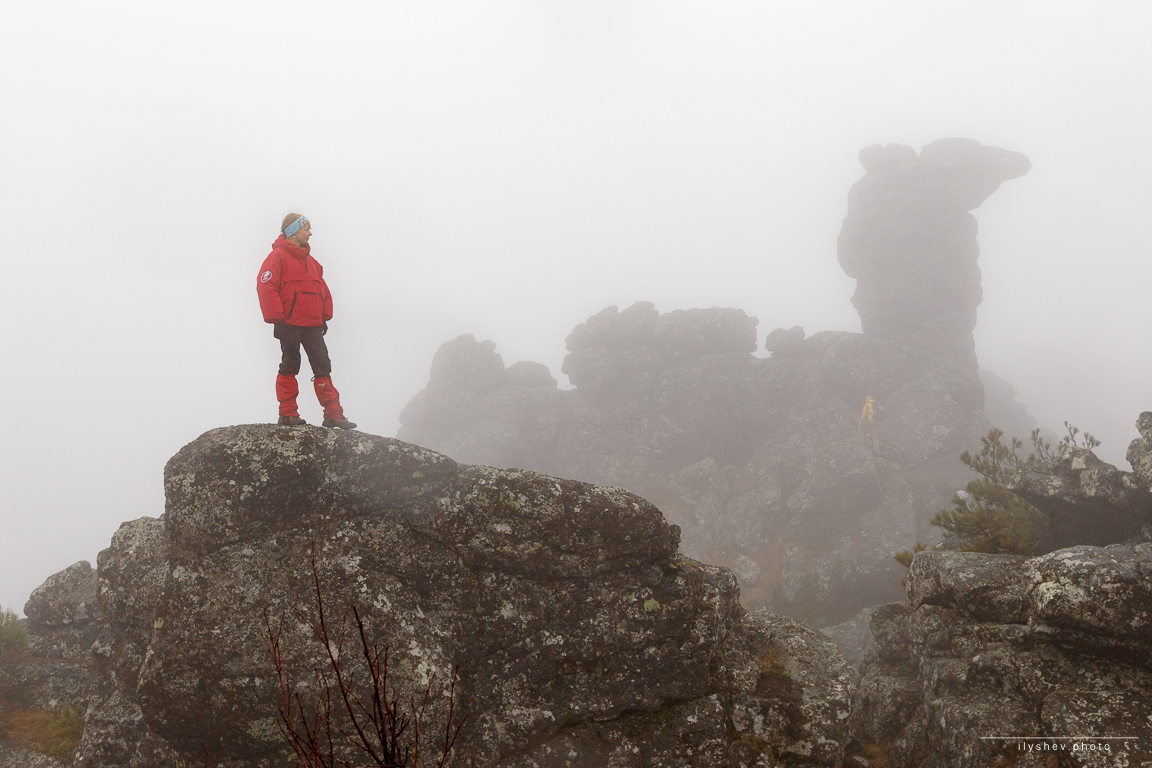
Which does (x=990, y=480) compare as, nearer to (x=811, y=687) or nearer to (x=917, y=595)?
(x=917, y=595)

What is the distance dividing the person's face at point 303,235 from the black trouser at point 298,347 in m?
1.74

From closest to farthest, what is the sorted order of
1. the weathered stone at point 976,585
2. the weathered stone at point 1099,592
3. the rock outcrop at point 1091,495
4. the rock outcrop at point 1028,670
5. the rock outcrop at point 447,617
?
the rock outcrop at point 447,617
the rock outcrop at point 1028,670
the weathered stone at point 1099,592
the weathered stone at point 976,585
the rock outcrop at point 1091,495

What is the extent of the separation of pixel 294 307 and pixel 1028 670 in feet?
51.2

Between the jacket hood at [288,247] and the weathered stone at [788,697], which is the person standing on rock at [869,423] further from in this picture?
the jacket hood at [288,247]

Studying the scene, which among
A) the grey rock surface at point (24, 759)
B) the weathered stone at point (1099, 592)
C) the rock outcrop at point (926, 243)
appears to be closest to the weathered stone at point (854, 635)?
the weathered stone at point (1099, 592)

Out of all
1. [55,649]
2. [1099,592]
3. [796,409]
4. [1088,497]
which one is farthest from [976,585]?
[796,409]

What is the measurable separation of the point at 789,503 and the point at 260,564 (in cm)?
4232

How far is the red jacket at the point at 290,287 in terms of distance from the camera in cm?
1134

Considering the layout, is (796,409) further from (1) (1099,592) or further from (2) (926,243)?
(1) (1099,592)

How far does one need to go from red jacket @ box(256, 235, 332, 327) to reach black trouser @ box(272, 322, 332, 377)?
0.19 meters

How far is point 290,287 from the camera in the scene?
1165 cm

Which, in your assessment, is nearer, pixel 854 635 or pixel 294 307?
pixel 294 307

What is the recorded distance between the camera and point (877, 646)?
52.0 ft

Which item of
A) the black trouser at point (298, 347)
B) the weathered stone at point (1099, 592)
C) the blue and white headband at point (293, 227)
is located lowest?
the weathered stone at point (1099, 592)
